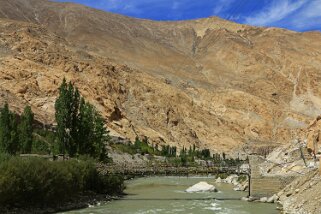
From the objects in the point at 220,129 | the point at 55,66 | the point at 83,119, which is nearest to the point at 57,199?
the point at 83,119

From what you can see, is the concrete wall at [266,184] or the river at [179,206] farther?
the concrete wall at [266,184]

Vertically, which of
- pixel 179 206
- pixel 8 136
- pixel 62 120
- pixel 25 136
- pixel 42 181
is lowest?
pixel 179 206

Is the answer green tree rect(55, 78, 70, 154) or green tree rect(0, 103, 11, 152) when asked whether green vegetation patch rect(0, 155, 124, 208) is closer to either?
green tree rect(55, 78, 70, 154)

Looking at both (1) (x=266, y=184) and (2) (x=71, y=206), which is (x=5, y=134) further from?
(1) (x=266, y=184)

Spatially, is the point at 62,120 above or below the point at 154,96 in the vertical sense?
below

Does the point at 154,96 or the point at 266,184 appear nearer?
the point at 266,184

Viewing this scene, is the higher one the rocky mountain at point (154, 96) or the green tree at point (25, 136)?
the rocky mountain at point (154, 96)

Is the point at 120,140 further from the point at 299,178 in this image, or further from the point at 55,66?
the point at 299,178

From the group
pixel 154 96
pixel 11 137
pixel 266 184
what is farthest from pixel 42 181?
pixel 154 96

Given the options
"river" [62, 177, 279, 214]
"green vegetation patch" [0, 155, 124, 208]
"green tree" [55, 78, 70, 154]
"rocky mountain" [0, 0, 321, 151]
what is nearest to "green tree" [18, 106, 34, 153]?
"green tree" [55, 78, 70, 154]

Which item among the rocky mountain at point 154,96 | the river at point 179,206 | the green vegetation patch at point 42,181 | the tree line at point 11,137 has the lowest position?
the river at point 179,206

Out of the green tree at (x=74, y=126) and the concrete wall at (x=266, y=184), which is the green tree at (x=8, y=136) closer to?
the green tree at (x=74, y=126)

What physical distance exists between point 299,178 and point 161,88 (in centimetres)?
11135

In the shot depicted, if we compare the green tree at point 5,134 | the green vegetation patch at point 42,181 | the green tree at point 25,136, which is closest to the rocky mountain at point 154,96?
the green tree at point 25,136
